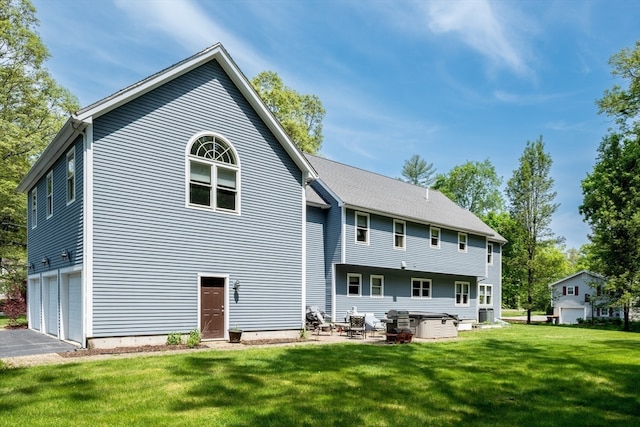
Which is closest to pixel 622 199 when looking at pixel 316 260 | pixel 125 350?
pixel 316 260

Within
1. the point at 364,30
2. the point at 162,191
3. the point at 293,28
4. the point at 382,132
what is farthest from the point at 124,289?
the point at 382,132

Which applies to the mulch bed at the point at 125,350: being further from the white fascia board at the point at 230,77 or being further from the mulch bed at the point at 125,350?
the white fascia board at the point at 230,77

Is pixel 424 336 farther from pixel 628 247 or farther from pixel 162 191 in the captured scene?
pixel 628 247

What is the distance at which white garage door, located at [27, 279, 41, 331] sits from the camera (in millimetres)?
18719

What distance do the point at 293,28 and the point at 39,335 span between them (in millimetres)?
14676

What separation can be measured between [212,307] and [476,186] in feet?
178

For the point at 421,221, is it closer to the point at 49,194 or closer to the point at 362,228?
the point at 362,228

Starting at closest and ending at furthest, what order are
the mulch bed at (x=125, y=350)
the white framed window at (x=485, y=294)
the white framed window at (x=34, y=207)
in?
the mulch bed at (x=125, y=350), the white framed window at (x=34, y=207), the white framed window at (x=485, y=294)

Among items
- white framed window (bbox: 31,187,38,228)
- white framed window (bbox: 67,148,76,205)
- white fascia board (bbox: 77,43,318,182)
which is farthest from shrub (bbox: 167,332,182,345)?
white framed window (bbox: 31,187,38,228)

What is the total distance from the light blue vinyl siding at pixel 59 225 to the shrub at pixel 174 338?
3.38m

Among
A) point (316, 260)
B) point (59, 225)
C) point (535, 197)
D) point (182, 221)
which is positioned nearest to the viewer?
point (182, 221)

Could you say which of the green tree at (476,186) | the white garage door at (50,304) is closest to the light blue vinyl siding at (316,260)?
the white garage door at (50,304)

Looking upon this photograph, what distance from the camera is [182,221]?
1425 cm

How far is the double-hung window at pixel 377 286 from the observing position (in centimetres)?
2370
